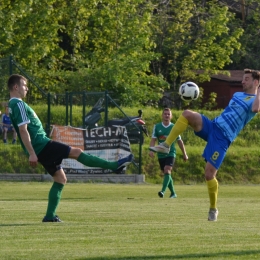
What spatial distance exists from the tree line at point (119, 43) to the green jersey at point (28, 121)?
26.3 metres

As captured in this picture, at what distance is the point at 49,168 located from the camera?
10617 millimetres

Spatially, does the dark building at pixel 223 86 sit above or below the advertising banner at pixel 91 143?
below

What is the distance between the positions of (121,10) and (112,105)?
1289 centimetres

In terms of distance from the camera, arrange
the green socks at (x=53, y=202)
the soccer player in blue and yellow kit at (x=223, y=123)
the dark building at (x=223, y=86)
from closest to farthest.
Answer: the green socks at (x=53, y=202) → the soccer player in blue and yellow kit at (x=223, y=123) → the dark building at (x=223, y=86)

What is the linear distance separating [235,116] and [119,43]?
30737mm

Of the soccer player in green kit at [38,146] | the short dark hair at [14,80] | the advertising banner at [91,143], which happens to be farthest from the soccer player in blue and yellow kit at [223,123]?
the advertising banner at [91,143]

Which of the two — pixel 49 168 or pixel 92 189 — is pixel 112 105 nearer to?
pixel 92 189

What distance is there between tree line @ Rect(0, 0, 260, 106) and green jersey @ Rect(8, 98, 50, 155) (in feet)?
86.2

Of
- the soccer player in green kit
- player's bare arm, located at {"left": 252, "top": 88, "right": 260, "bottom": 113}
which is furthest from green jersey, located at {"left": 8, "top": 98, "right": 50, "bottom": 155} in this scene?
player's bare arm, located at {"left": 252, "top": 88, "right": 260, "bottom": 113}

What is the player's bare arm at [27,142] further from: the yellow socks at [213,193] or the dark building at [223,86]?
the dark building at [223,86]

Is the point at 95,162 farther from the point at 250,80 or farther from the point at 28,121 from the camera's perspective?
the point at 250,80

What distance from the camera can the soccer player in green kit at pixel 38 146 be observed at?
10.2m

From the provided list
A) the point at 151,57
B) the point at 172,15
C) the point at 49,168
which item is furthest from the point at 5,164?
the point at 172,15

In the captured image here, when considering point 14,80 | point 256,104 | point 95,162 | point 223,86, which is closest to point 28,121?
point 14,80
